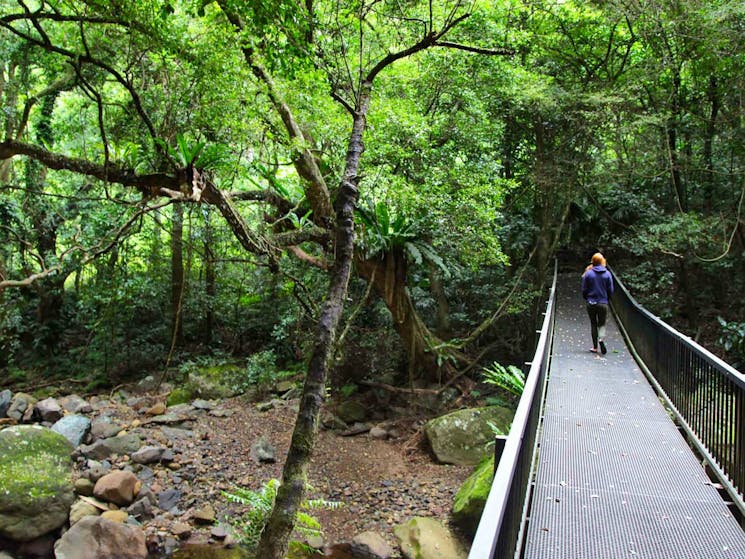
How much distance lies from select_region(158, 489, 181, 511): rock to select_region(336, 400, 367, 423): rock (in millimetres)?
4233

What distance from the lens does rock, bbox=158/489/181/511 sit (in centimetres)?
768

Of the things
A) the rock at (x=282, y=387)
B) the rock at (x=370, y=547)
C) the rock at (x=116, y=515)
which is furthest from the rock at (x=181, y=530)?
the rock at (x=282, y=387)

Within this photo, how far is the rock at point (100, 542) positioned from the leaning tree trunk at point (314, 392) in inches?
142

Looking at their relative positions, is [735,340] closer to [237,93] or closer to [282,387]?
[282,387]

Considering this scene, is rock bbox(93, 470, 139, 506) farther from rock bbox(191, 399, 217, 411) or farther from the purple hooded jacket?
the purple hooded jacket

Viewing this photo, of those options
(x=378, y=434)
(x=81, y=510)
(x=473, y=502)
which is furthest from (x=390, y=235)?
(x=81, y=510)

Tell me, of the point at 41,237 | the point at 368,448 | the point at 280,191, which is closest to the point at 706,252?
the point at 368,448

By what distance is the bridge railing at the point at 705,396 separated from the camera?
147 inches

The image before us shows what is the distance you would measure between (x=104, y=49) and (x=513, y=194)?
10.2m

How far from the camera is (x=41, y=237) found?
42.1 ft

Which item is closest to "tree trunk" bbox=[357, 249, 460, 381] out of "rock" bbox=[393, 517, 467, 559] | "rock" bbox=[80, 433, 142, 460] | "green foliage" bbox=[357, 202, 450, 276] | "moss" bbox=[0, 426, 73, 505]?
"green foliage" bbox=[357, 202, 450, 276]

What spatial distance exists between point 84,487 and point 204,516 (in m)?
1.86

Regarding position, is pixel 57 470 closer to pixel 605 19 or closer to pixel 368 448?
pixel 368 448

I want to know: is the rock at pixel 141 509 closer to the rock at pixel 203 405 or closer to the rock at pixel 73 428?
the rock at pixel 73 428
